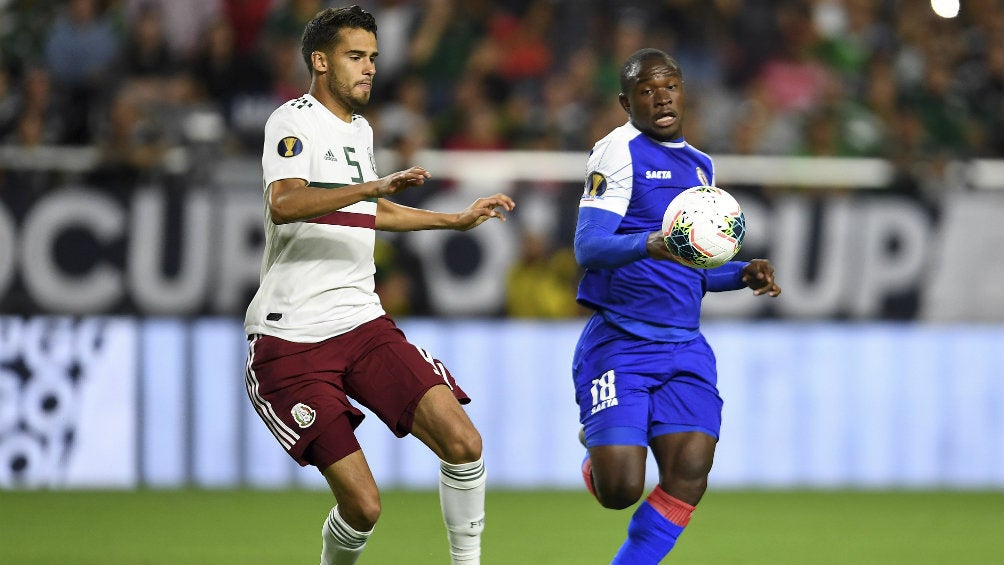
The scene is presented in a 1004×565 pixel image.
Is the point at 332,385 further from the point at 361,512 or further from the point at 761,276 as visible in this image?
the point at 761,276

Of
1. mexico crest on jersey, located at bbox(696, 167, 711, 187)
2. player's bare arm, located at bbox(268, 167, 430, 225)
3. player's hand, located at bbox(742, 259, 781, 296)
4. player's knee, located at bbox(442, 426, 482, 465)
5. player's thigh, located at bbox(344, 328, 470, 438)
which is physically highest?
mexico crest on jersey, located at bbox(696, 167, 711, 187)

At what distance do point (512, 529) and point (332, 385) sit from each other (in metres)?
3.23

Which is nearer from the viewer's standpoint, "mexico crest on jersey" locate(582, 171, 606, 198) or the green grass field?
"mexico crest on jersey" locate(582, 171, 606, 198)

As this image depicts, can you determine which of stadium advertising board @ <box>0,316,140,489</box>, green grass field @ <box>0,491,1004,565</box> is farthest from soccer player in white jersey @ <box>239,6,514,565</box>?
stadium advertising board @ <box>0,316,140,489</box>

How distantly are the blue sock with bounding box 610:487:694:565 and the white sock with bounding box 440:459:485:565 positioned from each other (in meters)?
0.58

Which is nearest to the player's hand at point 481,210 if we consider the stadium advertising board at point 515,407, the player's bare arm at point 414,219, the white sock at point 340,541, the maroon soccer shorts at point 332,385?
the player's bare arm at point 414,219

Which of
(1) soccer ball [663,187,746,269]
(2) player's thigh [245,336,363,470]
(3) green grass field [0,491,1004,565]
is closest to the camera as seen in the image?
(1) soccer ball [663,187,746,269]

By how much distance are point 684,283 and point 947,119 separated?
27.1ft

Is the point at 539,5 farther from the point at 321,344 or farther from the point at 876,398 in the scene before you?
the point at 321,344

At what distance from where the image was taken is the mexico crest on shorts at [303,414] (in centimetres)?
525

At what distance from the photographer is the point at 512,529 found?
8.35 metres

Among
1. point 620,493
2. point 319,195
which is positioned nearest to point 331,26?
point 319,195

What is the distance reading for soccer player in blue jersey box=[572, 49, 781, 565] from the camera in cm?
548

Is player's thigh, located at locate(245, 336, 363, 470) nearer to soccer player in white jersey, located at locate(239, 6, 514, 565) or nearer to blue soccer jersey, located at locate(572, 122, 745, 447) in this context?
soccer player in white jersey, located at locate(239, 6, 514, 565)
